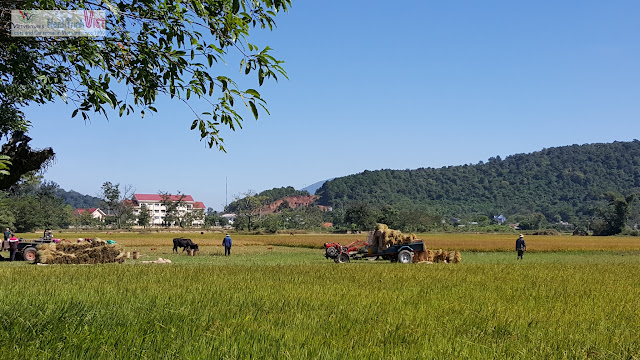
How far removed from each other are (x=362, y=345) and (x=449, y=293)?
6246 millimetres

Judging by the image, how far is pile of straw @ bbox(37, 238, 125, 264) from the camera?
24.7m

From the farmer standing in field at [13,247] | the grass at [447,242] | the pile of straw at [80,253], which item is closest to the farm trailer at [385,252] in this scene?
the pile of straw at [80,253]

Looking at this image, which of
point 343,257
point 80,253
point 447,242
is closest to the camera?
point 80,253

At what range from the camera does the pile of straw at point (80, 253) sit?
24.7 meters

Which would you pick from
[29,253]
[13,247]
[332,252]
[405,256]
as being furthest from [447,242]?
[13,247]

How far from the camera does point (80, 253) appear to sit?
25.4 meters

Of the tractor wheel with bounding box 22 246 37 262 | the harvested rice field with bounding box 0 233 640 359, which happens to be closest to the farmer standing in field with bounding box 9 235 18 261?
the tractor wheel with bounding box 22 246 37 262

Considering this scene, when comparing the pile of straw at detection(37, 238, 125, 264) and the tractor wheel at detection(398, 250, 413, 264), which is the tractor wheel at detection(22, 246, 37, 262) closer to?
the pile of straw at detection(37, 238, 125, 264)

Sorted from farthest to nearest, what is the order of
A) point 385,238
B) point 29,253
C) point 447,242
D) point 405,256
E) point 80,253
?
point 447,242 < point 385,238 < point 405,256 < point 29,253 < point 80,253

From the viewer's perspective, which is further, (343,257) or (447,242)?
(447,242)

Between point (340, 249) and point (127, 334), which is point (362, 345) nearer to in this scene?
point (127, 334)

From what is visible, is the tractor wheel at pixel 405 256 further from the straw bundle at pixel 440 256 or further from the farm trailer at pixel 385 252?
the straw bundle at pixel 440 256

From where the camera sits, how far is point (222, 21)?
222 inches

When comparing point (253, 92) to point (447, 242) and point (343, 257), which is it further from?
point (447, 242)
